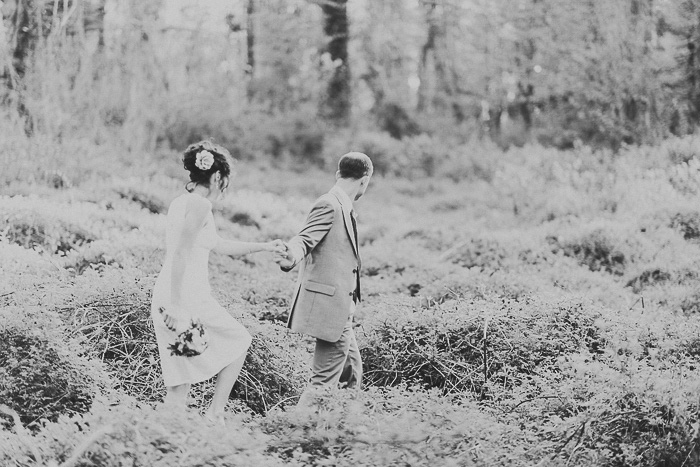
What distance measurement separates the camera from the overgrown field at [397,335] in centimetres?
372

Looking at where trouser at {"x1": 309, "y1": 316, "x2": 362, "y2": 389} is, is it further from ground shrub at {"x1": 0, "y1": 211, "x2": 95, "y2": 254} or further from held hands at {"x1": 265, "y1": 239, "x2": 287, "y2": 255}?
ground shrub at {"x1": 0, "y1": 211, "x2": 95, "y2": 254}

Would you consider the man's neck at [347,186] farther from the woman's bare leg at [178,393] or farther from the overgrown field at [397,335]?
the woman's bare leg at [178,393]

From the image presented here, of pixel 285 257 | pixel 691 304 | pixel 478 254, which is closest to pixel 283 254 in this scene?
pixel 285 257

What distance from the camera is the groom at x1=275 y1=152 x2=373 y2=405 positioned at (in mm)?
4562

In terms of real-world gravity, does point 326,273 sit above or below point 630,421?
above

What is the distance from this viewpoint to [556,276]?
7680 millimetres

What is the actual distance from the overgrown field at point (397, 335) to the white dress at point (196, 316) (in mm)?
300

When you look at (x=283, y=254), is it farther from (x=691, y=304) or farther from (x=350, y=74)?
(x=350, y=74)

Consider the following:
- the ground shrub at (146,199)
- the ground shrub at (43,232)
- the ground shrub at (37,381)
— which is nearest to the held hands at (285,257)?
the ground shrub at (37,381)

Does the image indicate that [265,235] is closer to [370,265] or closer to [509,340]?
[370,265]

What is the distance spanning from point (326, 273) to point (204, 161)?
102 centimetres

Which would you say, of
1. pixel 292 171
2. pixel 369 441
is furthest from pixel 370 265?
pixel 292 171

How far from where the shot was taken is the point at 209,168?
4352 millimetres

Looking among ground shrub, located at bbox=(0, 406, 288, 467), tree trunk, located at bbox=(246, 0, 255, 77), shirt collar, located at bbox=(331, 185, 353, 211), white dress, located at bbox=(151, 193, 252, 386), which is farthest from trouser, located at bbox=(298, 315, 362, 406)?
tree trunk, located at bbox=(246, 0, 255, 77)
